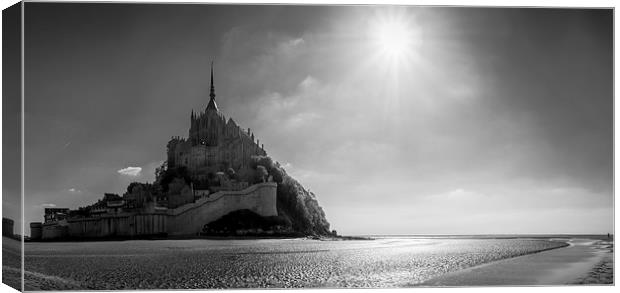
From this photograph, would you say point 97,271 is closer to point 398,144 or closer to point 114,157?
point 114,157

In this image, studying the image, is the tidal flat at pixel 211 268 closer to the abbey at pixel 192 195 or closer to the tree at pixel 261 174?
the abbey at pixel 192 195

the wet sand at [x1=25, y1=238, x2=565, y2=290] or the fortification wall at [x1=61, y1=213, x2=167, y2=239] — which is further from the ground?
the fortification wall at [x1=61, y1=213, x2=167, y2=239]

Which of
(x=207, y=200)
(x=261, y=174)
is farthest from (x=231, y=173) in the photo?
(x=261, y=174)

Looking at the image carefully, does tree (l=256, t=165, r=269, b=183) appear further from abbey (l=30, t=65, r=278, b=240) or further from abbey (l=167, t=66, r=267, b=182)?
abbey (l=167, t=66, r=267, b=182)

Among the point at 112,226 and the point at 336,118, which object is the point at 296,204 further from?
the point at 336,118

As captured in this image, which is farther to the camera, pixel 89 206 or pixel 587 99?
pixel 89 206

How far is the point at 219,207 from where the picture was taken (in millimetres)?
20016

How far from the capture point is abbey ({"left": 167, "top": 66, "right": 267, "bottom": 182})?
1405 cm

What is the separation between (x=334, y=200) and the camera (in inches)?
536

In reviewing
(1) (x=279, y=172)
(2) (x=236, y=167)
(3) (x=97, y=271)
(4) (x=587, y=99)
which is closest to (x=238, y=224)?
(2) (x=236, y=167)

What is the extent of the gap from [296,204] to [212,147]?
3.02 m

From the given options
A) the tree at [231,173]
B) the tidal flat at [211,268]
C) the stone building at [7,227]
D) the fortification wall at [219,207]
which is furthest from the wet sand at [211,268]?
the tree at [231,173]

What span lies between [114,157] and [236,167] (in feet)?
26.4

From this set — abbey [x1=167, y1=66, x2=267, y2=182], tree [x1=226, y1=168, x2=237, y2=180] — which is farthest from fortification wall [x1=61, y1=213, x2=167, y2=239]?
tree [x1=226, y1=168, x2=237, y2=180]
